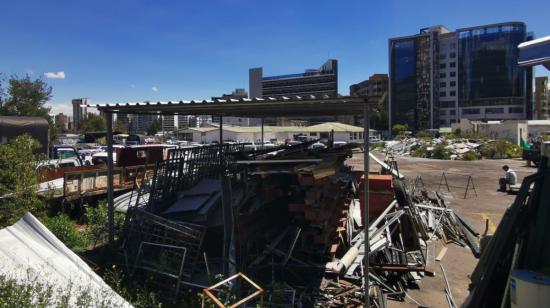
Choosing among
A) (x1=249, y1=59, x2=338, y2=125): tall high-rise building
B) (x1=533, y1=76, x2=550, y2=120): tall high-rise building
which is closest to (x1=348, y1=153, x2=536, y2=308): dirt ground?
(x1=533, y1=76, x2=550, y2=120): tall high-rise building

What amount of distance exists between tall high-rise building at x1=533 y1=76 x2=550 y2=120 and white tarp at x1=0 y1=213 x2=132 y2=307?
108 meters

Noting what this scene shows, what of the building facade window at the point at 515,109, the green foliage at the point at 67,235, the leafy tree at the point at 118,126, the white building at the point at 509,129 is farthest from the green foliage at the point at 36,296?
the building facade window at the point at 515,109

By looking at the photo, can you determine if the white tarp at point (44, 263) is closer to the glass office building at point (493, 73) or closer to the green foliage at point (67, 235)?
the green foliage at point (67, 235)

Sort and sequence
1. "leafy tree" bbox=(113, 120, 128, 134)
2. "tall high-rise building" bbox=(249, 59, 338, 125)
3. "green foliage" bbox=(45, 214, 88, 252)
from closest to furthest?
"green foliage" bbox=(45, 214, 88, 252) < "leafy tree" bbox=(113, 120, 128, 134) < "tall high-rise building" bbox=(249, 59, 338, 125)

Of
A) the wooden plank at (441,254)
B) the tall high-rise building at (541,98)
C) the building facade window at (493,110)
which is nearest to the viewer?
the wooden plank at (441,254)

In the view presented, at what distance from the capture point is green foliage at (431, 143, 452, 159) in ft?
114

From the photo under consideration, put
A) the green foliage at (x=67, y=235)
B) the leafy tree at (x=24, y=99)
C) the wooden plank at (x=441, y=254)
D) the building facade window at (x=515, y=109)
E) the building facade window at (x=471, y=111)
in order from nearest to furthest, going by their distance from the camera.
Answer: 1. the green foliage at (x=67, y=235)
2. the wooden plank at (x=441, y=254)
3. the leafy tree at (x=24, y=99)
4. the building facade window at (x=515, y=109)
5. the building facade window at (x=471, y=111)

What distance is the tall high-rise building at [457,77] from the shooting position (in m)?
83.1

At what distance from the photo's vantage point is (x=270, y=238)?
6.66 meters

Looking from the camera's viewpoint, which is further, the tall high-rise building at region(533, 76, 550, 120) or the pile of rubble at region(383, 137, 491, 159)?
the tall high-rise building at region(533, 76, 550, 120)

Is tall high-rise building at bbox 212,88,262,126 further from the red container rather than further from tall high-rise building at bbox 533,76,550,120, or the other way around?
tall high-rise building at bbox 533,76,550,120

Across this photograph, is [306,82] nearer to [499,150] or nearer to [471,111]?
[471,111]

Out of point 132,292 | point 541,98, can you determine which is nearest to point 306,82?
point 541,98

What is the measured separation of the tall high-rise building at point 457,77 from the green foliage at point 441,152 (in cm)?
5843
